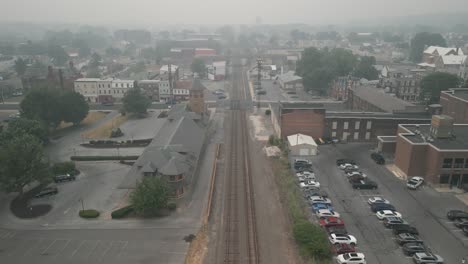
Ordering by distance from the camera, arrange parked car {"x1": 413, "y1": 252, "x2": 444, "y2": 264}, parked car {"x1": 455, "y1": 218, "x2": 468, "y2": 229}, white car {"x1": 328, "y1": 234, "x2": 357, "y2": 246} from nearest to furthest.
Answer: parked car {"x1": 413, "y1": 252, "x2": 444, "y2": 264}, white car {"x1": 328, "y1": 234, "x2": 357, "y2": 246}, parked car {"x1": 455, "y1": 218, "x2": 468, "y2": 229}

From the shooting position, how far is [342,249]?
88.0 feet

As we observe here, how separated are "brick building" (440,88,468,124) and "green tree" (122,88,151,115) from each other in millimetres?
54313

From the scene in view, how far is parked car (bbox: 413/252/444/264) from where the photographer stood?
25.1 metres

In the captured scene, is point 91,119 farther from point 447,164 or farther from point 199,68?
point 447,164

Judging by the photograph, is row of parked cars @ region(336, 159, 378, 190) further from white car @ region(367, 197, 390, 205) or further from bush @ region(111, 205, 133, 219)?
bush @ region(111, 205, 133, 219)

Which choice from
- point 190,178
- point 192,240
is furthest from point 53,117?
point 192,240

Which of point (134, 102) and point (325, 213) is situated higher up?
point (134, 102)

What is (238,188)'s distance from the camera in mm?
38500

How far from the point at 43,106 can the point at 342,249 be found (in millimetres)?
52051

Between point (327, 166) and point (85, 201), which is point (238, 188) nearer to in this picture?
point (327, 166)

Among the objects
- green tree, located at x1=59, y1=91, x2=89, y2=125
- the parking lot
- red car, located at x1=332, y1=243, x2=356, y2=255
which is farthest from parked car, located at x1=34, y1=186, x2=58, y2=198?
red car, located at x1=332, y1=243, x2=356, y2=255

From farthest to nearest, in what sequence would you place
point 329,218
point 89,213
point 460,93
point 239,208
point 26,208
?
point 460,93
point 26,208
point 239,208
point 89,213
point 329,218

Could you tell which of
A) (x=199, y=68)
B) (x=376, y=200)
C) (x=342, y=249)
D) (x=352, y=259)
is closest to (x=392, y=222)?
(x=376, y=200)

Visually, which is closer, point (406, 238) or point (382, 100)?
point (406, 238)
